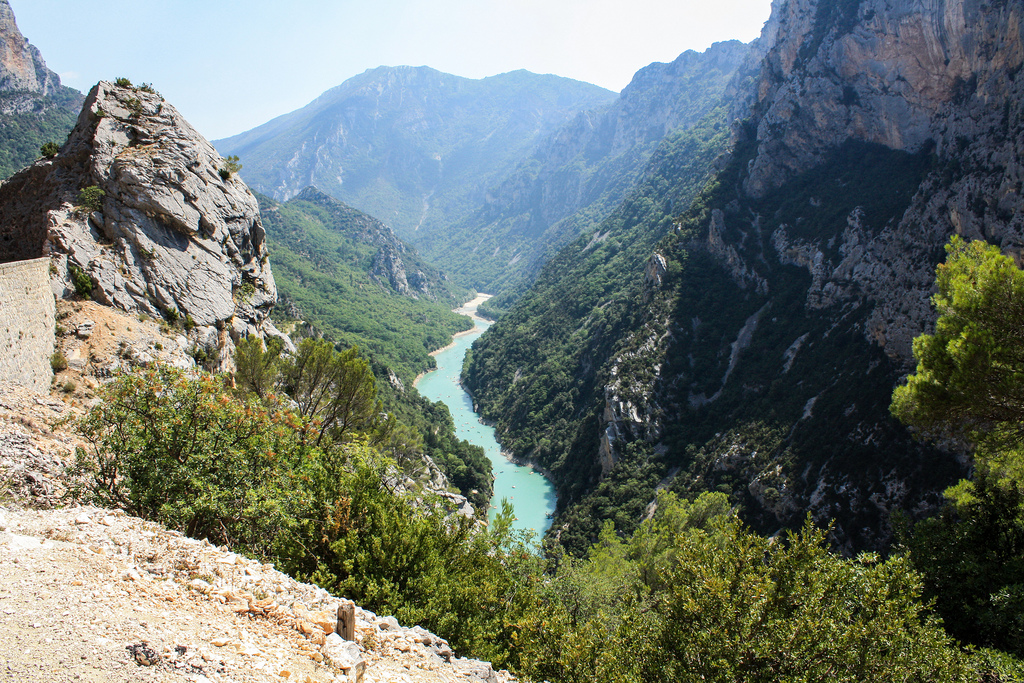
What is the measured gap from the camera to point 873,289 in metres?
43.1

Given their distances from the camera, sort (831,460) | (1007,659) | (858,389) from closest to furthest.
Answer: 1. (1007,659)
2. (831,460)
3. (858,389)

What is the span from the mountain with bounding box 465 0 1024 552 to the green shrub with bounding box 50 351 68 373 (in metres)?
39.6

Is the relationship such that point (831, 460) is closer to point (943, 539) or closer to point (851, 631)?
point (943, 539)

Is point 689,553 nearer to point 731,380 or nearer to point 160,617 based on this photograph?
point 160,617

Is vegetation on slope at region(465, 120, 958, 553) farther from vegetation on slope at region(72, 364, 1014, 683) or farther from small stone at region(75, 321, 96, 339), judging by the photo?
small stone at region(75, 321, 96, 339)

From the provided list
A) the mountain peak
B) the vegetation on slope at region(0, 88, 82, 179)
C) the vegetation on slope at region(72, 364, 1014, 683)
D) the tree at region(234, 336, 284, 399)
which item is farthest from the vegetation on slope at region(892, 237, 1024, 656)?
the mountain peak

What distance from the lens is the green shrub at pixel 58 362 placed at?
1670cm

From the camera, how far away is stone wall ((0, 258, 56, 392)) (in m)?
14.7

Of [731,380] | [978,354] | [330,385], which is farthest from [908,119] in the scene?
[330,385]

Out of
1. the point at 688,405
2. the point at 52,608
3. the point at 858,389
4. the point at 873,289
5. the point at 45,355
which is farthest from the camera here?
the point at 688,405

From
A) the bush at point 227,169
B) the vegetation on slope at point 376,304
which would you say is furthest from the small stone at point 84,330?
the bush at point 227,169

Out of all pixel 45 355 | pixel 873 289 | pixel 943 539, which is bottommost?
pixel 45 355

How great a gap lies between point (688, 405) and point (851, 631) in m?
49.9

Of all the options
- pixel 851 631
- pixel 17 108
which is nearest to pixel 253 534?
pixel 851 631
